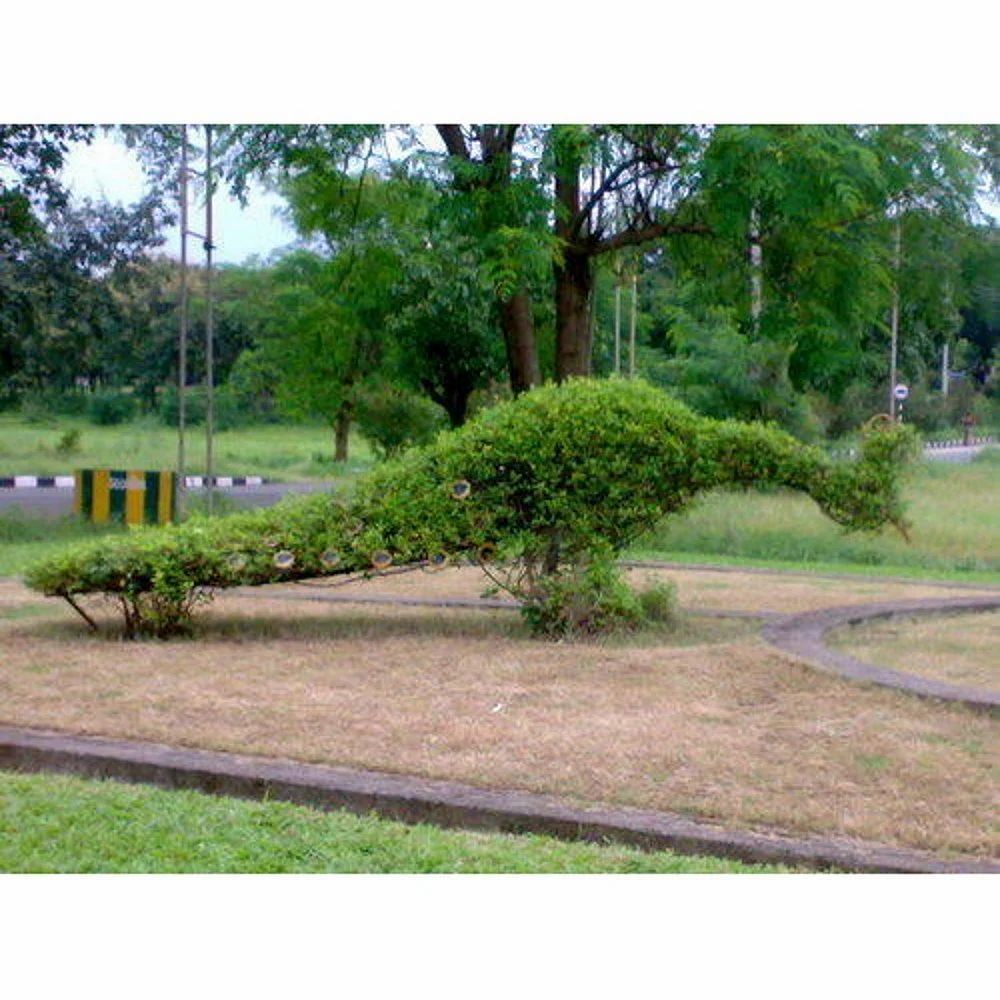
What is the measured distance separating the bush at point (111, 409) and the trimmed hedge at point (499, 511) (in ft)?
29.0

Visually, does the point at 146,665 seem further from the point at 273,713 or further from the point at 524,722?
the point at 524,722

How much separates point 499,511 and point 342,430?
19.4 metres

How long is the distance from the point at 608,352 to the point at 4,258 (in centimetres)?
923

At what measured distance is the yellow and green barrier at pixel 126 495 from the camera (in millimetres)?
16984

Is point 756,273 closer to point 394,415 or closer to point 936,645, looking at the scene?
point 936,645

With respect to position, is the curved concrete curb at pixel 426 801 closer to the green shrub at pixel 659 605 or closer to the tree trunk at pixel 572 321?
the green shrub at pixel 659 605

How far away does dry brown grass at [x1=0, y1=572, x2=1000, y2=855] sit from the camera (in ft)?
16.4

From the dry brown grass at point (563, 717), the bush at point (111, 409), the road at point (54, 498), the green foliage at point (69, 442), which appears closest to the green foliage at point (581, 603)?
the dry brown grass at point (563, 717)

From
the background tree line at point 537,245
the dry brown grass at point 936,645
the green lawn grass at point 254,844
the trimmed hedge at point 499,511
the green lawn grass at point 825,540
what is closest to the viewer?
the green lawn grass at point 254,844

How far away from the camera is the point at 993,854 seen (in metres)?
4.47

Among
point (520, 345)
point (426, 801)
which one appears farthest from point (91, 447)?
point (426, 801)

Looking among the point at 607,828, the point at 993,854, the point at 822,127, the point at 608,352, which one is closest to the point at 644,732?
the point at 607,828

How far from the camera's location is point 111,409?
1702 centimetres

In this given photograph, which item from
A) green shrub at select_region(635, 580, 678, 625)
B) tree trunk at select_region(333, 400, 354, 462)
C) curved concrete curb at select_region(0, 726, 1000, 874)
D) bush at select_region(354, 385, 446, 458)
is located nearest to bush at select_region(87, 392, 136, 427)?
bush at select_region(354, 385, 446, 458)
